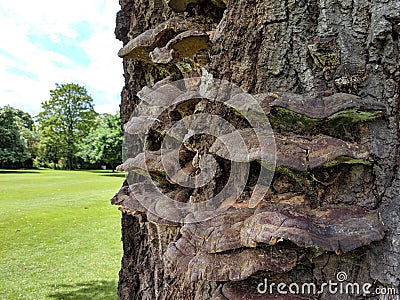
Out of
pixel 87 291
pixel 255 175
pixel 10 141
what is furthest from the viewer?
pixel 10 141

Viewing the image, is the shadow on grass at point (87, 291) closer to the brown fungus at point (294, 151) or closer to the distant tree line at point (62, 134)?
the brown fungus at point (294, 151)

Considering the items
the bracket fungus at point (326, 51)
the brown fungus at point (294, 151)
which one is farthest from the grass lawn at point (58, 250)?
the bracket fungus at point (326, 51)

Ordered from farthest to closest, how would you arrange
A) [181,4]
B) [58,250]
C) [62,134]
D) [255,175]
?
[62,134] → [58,250] → [181,4] → [255,175]

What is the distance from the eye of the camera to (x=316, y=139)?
3.00ft

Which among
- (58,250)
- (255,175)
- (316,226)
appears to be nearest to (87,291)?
(58,250)

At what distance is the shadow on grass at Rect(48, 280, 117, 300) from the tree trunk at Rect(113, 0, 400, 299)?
366cm

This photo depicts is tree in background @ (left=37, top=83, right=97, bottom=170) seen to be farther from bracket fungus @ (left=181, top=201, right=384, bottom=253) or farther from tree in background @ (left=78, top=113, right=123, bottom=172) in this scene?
bracket fungus @ (left=181, top=201, right=384, bottom=253)

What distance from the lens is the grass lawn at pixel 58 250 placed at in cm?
468

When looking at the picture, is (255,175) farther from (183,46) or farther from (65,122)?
(65,122)

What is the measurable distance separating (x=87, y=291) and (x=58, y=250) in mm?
1962

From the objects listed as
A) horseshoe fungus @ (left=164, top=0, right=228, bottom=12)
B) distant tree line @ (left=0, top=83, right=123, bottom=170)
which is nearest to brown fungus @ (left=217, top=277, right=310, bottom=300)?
horseshoe fungus @ (left=164, top=0, right=228, bottom=12)

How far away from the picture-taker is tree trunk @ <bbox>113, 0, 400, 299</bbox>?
2.83 feet

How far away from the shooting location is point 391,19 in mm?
956

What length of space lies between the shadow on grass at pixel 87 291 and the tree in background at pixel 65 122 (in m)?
33.3
